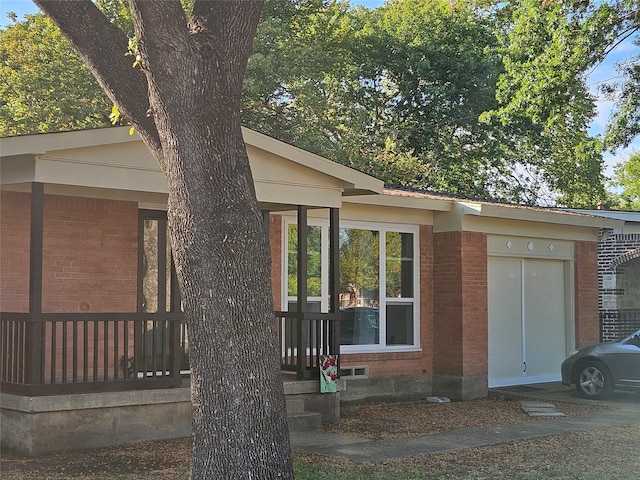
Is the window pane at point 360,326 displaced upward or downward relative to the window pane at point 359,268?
downward

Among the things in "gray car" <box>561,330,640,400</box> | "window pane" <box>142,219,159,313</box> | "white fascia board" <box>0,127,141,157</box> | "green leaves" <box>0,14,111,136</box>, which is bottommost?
"gray car" <box>561,330,640,400</box>

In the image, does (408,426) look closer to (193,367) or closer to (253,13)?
(193,367)

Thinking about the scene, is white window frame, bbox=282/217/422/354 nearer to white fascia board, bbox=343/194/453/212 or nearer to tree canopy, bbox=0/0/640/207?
white fascia board, bbox=343/194/453/212

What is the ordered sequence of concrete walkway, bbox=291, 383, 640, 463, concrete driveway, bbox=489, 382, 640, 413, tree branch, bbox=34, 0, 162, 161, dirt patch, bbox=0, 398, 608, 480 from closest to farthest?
tree branch, bbox=34, 0, 162, 161, dirt patch, bbox=0, 398, 608, 480, concrete walkway, bbox=291, 383, 640, 463, concrete driveway, bbox=489, 382, 640, 413

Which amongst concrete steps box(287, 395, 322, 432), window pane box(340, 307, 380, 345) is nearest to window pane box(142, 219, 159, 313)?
concrete steps box(287, 395, 322, 432)

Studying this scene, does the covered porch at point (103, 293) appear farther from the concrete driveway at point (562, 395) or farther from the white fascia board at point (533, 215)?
the concrete driveway at point (562, 395)

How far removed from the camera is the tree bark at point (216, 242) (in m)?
5.54

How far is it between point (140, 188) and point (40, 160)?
1257mm

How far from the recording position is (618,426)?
11172 mm

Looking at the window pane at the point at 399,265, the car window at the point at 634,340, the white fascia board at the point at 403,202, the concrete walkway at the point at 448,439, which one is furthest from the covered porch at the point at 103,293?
the car window at the point at 634,340

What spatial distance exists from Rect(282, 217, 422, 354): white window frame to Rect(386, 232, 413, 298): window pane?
71 mm

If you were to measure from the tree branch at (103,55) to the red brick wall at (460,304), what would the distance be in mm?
8928

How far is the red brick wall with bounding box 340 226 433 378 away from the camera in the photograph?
13922 mm

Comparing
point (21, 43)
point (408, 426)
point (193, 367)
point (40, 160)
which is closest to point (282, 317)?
point (408, 426)
